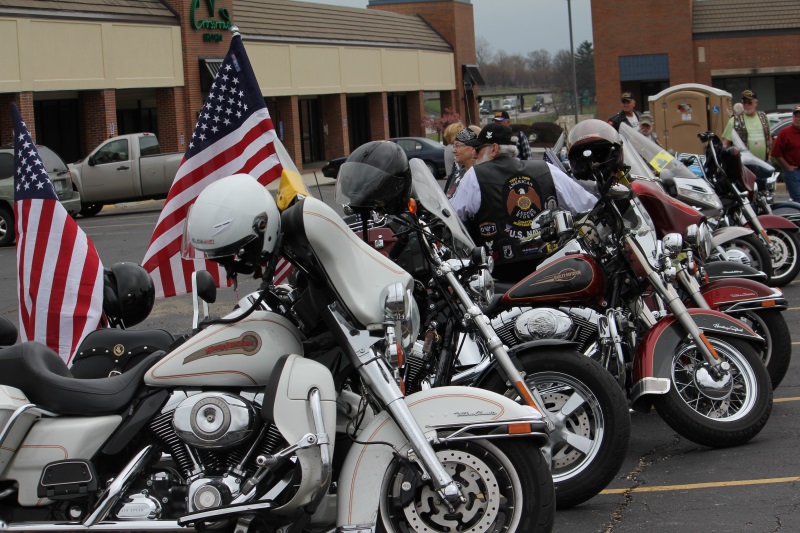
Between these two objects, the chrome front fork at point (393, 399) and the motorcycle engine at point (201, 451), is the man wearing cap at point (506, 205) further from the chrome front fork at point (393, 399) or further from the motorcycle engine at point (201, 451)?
the motorcycle engine at point (201, 451)

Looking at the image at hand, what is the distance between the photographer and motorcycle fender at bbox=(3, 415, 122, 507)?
4426 mm

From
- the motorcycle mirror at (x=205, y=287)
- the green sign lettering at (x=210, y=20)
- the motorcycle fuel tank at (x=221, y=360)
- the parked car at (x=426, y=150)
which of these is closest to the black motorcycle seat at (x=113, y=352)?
the motorcycle mirror at (x=205, y=287)

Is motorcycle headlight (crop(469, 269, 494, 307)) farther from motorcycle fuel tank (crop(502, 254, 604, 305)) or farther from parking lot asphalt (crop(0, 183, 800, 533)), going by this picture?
parking lot asphalt (crop(0, 183, 800, 533))

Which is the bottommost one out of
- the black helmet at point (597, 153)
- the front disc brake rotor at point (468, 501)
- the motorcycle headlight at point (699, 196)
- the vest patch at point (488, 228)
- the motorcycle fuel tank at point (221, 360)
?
the front disc brake rotor at point (468, 501)

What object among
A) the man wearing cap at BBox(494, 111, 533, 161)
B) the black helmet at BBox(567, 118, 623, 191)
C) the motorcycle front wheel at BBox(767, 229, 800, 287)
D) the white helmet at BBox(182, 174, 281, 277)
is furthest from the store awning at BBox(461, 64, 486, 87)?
the white helmet at BBox(182, 174, 281, 277)

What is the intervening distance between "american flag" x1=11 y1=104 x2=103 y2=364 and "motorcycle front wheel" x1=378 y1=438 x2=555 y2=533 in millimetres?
3002

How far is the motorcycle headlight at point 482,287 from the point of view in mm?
5539

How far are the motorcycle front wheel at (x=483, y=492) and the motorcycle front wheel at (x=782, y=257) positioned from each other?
8.51 meters

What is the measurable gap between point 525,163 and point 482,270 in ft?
6.41

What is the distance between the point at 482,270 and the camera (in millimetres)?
5645

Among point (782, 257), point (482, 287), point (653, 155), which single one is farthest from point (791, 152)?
point (482, 287)

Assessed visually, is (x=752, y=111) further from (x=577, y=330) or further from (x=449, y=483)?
(x=449, y=483)

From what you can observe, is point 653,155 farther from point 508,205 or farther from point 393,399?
point 393,399

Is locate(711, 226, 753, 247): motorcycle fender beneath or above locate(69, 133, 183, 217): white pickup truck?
beneath
